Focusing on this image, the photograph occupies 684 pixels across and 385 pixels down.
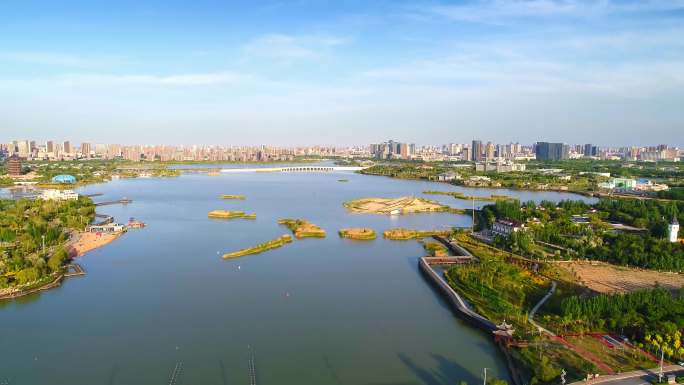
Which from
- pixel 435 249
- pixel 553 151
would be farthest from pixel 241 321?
pixel 553 151

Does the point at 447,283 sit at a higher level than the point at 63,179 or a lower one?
lower

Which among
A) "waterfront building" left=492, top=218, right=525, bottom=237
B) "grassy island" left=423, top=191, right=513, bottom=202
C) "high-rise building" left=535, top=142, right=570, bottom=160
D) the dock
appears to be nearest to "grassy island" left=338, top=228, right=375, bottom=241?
"waterfront building" left=492, top=218, right=525, bottom=237

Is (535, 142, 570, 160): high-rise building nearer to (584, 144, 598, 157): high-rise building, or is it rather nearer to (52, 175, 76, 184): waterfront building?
(584, 144, 598, 157): high-rise building

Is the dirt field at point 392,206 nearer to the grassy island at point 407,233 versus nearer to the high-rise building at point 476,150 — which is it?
the grassy island at point 407,233

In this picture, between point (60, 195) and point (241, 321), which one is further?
point (60, 195)

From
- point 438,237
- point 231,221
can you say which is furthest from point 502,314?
point 231,221

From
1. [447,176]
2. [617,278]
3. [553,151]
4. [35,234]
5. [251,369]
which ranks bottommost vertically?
[251,369]

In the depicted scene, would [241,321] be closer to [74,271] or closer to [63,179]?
[74,271]
